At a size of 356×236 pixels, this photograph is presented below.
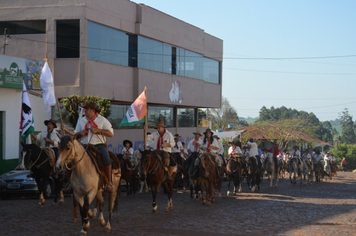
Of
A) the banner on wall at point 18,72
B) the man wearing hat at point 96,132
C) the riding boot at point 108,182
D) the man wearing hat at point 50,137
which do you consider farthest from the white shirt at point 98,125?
the banner on wall at point 18,72

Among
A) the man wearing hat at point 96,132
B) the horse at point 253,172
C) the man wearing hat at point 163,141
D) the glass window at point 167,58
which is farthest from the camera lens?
the glass window at point 167,58

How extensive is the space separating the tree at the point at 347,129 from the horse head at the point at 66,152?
5392 inches

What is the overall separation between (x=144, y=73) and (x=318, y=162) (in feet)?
43.3

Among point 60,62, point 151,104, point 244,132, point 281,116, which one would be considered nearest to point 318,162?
point 151,104

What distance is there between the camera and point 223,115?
99.8 meters

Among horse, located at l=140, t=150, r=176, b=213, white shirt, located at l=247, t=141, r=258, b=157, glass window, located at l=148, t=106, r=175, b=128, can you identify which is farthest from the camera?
glass window, located at l=148, t=106, r=175, b=128

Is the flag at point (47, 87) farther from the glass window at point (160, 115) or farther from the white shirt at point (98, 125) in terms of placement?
the glass window at point (160, 115)

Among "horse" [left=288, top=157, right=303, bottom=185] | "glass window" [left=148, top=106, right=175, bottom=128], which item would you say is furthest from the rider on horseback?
"glass window" [left=148, top=106, right=175, bottom=128]

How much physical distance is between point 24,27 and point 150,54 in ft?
30.0

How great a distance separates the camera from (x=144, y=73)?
33406mm

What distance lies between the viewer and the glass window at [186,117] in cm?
4191

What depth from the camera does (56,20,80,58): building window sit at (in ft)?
91.4

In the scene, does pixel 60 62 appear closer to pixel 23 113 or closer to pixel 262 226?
pixel 23 113

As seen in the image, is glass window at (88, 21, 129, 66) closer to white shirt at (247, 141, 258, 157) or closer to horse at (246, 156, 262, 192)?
white shirt at (247, 141, 258, 157)
